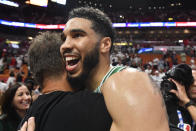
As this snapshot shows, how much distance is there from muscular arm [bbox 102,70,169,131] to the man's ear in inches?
13.4

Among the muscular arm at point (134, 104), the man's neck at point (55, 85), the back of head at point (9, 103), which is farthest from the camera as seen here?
the back of head at point (9, 103)

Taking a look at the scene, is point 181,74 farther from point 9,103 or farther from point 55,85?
point 9,103

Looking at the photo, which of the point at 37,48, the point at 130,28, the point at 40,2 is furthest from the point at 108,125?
the point at 130,28

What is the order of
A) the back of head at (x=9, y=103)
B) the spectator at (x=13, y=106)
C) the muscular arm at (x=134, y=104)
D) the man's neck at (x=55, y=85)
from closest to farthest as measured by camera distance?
the muscular arm at (x=134, y=104)
the man's neck at (x=55, y=85)
the spectator at (x=13, y=106)
the back of head at (x=9, y=103)

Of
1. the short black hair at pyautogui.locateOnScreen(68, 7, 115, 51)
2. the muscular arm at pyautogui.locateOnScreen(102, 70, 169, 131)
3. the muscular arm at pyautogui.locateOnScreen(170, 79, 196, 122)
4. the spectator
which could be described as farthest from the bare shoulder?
the spectator

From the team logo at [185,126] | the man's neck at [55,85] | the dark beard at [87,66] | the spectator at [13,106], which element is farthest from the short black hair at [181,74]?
the spectator at [13,106]

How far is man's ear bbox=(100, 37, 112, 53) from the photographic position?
3.46 ft

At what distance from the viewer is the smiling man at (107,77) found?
67 cm

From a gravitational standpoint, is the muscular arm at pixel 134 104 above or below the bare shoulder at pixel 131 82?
below

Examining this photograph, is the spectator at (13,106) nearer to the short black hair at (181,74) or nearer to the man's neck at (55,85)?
the man's neck at (55,85)

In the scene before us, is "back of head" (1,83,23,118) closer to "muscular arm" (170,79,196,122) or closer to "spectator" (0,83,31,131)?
"spectator" (0,83,31,131)

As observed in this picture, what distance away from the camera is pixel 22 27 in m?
22.9

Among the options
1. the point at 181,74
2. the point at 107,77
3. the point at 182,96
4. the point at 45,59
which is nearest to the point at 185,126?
the point at 182,96

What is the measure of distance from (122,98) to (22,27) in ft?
80.4
